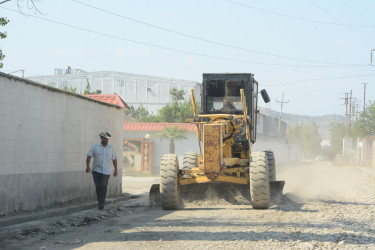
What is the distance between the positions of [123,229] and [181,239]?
1519mm

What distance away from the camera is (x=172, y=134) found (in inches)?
1657

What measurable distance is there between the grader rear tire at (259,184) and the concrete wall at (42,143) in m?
4.59

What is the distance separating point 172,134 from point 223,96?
90.0 feet

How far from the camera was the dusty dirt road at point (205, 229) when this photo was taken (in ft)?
26.0

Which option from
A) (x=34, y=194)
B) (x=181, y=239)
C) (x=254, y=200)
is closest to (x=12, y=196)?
(x=34, y=194)

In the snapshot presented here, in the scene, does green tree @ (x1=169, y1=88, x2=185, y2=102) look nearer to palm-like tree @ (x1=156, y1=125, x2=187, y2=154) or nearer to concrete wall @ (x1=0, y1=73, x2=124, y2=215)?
palm-like tree @ (x1=156, y1=125, x2=187, y2=154)

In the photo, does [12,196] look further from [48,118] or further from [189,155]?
[189,155]

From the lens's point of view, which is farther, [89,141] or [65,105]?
[89,141]

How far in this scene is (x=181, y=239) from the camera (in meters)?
8.30

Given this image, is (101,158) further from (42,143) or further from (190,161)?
(190,161)

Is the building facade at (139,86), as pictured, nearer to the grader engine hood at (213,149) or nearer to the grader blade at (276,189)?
the grader blade at (276,189)

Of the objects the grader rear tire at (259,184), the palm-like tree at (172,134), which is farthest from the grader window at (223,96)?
the palm-like tree at (172,134)

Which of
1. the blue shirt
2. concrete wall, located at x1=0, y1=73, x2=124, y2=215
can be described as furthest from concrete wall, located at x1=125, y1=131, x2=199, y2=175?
the blue shirt

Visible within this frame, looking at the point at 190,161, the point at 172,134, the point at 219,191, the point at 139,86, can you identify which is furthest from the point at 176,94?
the point at 219,191
